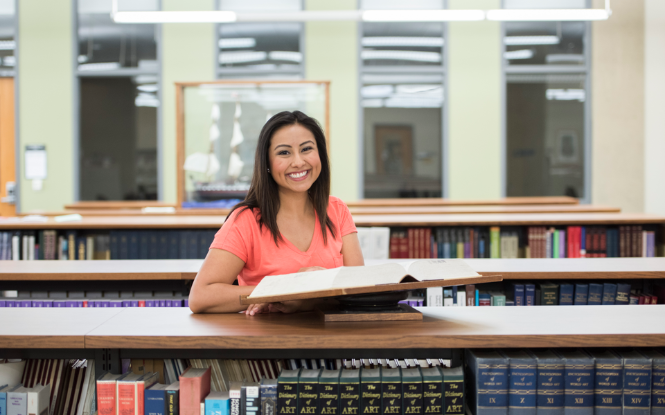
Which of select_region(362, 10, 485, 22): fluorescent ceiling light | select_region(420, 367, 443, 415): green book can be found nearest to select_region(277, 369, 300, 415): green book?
select_region(420, 367, 443, 415): green book

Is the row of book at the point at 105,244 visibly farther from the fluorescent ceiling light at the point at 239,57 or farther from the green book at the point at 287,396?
the fluorescent ceiling light at the point at 239,57

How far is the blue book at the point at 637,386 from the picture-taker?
1265 millimetres

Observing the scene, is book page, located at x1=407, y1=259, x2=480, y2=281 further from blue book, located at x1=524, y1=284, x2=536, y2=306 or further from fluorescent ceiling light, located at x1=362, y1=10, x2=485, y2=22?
fluorescent ceiling light, located at x1=362, y1=10, x2=485, y2=22

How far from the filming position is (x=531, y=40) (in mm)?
7223

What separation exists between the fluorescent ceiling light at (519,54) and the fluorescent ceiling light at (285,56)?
295 centimetres

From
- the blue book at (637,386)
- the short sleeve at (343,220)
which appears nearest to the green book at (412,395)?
the blue book at (637,386)

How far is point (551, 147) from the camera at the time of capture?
24.0 ft

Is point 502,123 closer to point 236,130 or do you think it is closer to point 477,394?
point 236,130

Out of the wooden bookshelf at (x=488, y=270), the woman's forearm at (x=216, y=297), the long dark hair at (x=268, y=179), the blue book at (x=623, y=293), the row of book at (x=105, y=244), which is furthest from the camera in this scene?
the row of book at (x=105, y=244)

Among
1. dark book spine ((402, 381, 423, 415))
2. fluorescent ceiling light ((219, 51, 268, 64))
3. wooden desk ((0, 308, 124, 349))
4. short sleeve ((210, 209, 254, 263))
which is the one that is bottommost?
dark book spine ((402, 381, 423, 415))

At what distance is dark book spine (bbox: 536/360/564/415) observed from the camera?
1282mm

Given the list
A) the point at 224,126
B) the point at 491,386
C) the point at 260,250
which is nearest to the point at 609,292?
the point at 491,386

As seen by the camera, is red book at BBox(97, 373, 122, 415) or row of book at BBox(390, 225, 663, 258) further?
row of book at BBox(390, 225, 663, 258)

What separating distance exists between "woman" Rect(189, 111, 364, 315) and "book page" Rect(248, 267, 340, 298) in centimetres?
15
